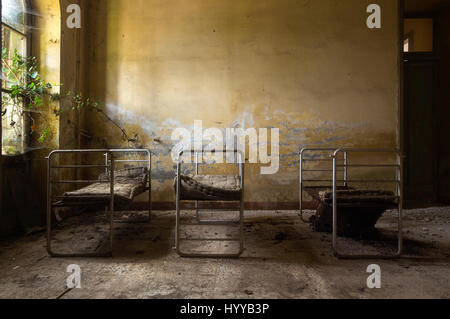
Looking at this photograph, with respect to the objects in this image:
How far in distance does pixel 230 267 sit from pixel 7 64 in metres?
3.50

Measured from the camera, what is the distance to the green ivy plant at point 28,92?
3451 millimetres

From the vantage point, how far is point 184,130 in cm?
459

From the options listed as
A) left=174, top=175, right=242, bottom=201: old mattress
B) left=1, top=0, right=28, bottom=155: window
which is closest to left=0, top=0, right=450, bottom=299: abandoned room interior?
left=1, top=0, right=28, bottom=155: window

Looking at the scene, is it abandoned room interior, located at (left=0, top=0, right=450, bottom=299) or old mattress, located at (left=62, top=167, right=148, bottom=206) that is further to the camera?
abandoned room interior, located at (left=0, top=0, right=450, bottom=299)

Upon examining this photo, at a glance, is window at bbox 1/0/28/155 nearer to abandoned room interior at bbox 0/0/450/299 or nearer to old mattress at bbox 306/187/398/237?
abandoned room interior at bbox 0/0/450/299

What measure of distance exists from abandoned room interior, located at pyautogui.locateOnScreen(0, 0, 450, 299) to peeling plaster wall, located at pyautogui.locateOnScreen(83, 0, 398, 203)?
0.07ft

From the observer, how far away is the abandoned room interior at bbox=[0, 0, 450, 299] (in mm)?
3496

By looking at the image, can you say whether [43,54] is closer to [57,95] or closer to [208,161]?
[57,95]

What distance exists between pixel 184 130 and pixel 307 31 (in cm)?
248

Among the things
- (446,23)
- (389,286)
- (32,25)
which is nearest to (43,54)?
(32,25)

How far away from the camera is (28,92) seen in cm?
361

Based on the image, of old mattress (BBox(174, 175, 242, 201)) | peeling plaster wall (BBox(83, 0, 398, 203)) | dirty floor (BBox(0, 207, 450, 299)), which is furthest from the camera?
peeling plaster wall (BBox(83, 0, 398, 203))

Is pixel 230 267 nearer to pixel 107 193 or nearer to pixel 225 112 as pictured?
pixel 107 193

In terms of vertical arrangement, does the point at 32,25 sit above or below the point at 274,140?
above
